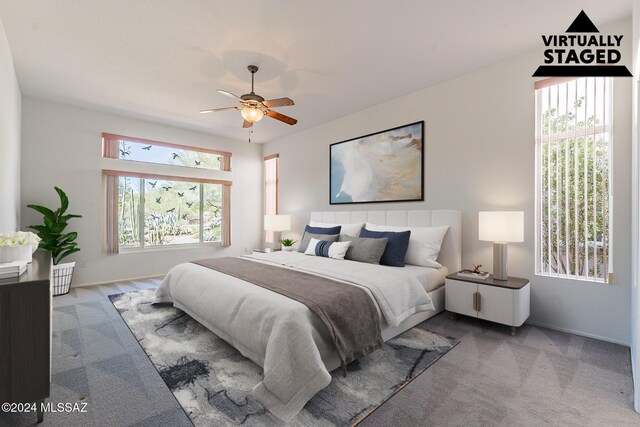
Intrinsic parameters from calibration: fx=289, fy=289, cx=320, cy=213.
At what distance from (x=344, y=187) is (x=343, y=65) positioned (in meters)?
2.07

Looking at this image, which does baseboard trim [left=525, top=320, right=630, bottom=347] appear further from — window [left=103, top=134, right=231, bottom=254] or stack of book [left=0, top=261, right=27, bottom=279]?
window [left=103, top=134, right=231, bottom=254]

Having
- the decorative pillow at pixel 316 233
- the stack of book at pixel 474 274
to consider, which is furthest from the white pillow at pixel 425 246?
the decorative pillow at pixel 316 233

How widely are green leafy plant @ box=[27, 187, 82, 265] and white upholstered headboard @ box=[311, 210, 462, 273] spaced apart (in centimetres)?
429

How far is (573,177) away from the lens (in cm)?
282

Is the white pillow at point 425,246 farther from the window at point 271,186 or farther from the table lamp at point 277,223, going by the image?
the window at point 271,186

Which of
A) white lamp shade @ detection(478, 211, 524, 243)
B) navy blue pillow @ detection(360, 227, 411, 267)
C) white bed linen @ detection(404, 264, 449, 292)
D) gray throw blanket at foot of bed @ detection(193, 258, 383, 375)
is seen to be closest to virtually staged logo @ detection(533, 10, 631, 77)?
white lamp shade @ detection(478, 211, 524, 243)

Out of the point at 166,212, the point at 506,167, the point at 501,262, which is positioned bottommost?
the point at 501,262

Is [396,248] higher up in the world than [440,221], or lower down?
lower down

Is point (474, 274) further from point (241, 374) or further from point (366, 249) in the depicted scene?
point (241, 374)

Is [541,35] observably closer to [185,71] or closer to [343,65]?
[343,65]

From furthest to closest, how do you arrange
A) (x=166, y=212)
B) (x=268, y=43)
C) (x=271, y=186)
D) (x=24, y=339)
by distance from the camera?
(x=271, y=186) < (x=166, y=212) < (x=268, y=43) < (x=24, y=339)

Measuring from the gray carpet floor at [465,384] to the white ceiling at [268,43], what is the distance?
9.40 ft

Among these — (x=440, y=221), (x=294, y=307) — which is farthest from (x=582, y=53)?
(x=294, y=307)

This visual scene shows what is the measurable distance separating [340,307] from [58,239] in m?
4.36
